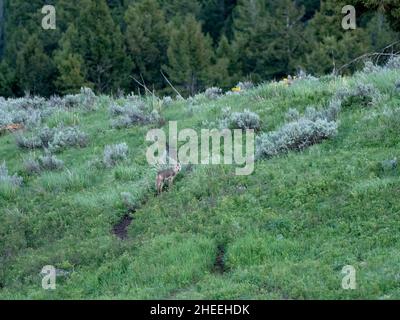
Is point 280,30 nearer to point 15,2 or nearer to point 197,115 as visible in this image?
point 15,2

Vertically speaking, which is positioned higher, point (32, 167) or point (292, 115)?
point (292, 115)

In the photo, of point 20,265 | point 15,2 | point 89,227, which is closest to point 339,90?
point 89,227

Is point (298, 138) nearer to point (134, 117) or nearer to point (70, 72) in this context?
point (134, 117)

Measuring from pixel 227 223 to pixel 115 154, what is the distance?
11.3 feet

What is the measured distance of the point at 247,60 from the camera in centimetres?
4331

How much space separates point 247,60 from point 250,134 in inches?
1298

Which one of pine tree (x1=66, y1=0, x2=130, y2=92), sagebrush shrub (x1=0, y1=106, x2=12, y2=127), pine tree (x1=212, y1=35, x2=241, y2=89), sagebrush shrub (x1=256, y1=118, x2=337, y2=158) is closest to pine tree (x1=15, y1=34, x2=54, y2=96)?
pine tree (x1=66, y1=0, x2=130, y2=92)

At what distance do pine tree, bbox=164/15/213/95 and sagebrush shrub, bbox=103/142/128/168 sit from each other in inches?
1112

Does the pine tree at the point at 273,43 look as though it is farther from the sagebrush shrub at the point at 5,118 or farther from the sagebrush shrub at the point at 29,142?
the sagebrush shrub at the point at 29,142

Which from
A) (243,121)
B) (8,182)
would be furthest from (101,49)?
(8,182)

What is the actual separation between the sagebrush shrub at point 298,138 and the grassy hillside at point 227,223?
0.17 m

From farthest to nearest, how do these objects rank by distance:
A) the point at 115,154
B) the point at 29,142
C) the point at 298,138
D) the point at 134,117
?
the point at 134,117, the point at 29,142, the point at 115,154, the point at 298,138

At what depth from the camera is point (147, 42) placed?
145 ft

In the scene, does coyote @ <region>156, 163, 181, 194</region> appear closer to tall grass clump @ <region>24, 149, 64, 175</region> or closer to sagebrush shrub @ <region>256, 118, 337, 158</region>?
sagebrush shrub @ <region>256, 118, 337, 158</region>
